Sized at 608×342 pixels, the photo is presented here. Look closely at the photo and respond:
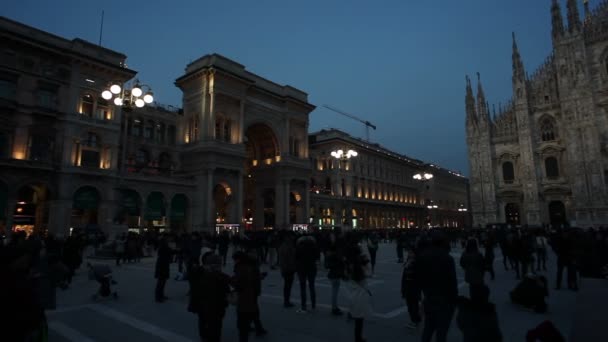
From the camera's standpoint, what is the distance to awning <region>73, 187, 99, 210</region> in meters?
29.0

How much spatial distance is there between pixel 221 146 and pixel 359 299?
3347 centimetres

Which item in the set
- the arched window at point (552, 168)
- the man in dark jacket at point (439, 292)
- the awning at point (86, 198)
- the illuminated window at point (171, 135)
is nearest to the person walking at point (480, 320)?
the man in dark jacket at point (439, 292)

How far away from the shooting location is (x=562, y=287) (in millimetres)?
10812

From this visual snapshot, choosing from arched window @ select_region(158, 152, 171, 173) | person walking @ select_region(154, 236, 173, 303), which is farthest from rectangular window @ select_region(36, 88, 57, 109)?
person walking @ select_region(154, 236, 173, 303)

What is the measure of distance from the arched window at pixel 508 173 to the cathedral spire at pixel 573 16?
55.6ft

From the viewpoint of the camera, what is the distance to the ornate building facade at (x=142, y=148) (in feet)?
89.5

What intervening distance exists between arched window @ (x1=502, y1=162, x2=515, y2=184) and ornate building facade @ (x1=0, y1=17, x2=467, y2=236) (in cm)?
2234

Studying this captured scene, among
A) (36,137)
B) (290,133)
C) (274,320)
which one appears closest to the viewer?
(274,320)

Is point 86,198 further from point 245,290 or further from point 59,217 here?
point 245,290

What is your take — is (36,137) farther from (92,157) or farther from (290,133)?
(290,133)

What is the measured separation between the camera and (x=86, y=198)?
29578mm

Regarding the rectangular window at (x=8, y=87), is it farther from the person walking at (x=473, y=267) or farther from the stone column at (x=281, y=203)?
the person walking at (x=473, y=267)

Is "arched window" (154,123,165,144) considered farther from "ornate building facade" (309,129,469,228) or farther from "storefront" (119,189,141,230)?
"ornate building facade" (309,129,469,228)

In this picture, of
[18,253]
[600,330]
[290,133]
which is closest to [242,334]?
[18,253]
